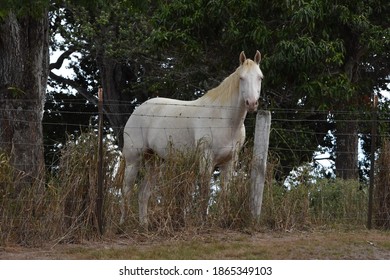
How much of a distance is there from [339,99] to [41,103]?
5.35 metres

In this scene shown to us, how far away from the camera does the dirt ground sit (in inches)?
361

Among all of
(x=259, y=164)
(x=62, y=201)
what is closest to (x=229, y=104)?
(x=259, y=164)

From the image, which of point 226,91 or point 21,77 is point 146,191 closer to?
point 226,91

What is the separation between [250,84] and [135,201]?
2079 mm

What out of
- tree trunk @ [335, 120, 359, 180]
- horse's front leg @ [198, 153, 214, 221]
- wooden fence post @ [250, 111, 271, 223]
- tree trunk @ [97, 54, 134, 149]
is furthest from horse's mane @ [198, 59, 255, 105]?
tree trunk @ [97, 54, 134, 149]

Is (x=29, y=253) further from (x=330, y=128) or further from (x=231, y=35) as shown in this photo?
(x=330, y=128)

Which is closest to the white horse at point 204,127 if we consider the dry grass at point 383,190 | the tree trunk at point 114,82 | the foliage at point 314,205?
the foliage at point 314,205

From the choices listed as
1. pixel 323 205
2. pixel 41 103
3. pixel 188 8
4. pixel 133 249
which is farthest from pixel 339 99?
pixel 133 249

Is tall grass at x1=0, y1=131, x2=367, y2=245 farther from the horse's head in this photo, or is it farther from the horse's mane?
the horse's mane

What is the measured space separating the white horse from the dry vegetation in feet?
0.64

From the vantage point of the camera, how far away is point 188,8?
16.2 metres

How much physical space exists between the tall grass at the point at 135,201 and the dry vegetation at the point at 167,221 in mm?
11

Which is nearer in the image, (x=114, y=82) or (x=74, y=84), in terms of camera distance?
(x=114, y=82)

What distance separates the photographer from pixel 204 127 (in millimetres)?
11312
